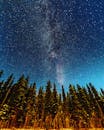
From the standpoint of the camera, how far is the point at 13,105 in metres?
54.8

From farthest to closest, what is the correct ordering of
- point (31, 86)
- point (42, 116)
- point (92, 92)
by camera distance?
point (92, 92), point (31, 86), point (42, 116)

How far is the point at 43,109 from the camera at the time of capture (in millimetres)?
59594

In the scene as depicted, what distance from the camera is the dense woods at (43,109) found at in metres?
54.0

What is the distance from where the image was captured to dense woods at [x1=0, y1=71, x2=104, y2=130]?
54000 mm

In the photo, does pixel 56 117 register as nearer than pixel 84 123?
No

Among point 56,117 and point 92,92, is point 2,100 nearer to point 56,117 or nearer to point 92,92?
point 56,117

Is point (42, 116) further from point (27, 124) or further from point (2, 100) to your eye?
point (2, 100)

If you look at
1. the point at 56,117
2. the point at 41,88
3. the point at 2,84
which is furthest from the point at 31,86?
the point at 56,117

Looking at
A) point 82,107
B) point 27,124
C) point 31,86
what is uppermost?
point 31,86

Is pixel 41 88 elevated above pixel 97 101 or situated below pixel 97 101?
above

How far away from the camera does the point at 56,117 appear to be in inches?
2299

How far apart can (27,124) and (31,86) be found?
1760 cm

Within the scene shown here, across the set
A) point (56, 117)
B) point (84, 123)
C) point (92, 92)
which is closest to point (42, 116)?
point (56, 117)

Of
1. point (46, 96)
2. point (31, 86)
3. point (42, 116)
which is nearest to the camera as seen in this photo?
point (42, 116)
